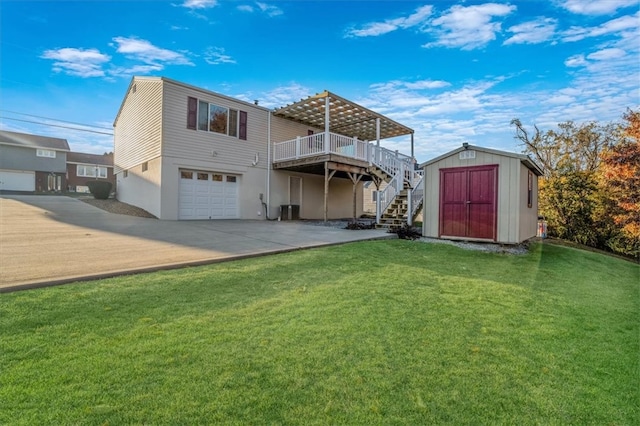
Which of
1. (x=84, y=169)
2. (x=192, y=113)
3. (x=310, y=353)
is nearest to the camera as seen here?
(x=310, y=353)

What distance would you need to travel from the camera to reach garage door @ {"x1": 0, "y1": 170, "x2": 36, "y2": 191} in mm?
25547

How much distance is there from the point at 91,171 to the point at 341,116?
1201 inches

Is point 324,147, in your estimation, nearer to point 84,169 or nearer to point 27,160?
point 27,160

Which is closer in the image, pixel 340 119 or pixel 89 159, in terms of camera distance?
pixel 340 119

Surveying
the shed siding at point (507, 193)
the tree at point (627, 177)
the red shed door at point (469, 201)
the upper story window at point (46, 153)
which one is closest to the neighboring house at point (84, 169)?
the upper story window at point (46, 153)

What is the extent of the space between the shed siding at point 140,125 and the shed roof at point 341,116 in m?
5.16

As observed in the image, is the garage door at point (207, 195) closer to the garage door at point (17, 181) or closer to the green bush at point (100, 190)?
the green bush at point (100, 190)

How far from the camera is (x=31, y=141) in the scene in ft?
88.7

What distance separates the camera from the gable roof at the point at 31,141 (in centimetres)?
2587

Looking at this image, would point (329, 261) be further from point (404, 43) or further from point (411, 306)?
point (404, 43)

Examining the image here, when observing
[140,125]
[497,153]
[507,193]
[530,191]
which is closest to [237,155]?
[140,125]

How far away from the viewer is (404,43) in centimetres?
1205

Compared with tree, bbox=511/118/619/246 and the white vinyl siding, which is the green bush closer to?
the white vinyl siding

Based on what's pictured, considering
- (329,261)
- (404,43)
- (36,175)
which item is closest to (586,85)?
(404,43)
